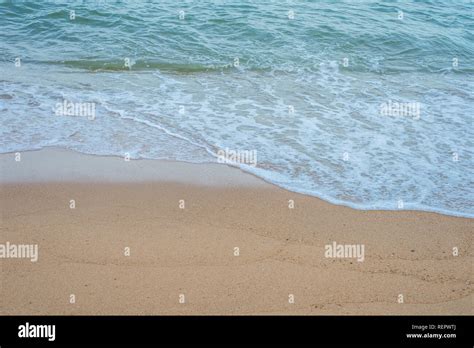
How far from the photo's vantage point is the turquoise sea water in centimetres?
650

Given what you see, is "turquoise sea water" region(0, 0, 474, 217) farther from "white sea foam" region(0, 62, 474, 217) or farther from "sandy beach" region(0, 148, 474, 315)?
"sandy beach" region(0, 148, 474, 315)

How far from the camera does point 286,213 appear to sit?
17.7 feet

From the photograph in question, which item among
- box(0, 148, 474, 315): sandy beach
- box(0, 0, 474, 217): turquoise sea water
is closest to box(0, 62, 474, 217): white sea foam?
box(0, 0, 474, 217): turquoise sea water

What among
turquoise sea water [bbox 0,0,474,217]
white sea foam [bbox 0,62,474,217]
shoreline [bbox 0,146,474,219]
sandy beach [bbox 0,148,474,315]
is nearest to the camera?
sandy beach [bbox 0,148,474,315]

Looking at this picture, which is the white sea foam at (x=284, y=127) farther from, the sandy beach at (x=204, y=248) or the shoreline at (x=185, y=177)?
the sandy beach at (x=204, y=248)

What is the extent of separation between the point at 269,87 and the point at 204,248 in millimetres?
4992

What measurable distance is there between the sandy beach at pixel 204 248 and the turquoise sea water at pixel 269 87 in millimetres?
450

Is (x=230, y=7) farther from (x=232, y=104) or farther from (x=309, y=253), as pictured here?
(x=309, y=253)

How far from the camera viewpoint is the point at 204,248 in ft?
15.5

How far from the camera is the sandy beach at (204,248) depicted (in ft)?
13.5

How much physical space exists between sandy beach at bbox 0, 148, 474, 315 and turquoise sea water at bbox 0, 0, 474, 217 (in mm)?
450

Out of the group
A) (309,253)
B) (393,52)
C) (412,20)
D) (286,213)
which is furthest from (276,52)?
(309,253)

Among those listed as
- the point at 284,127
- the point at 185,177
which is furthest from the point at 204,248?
the point at 284,127

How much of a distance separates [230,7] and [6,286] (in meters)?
10.9
